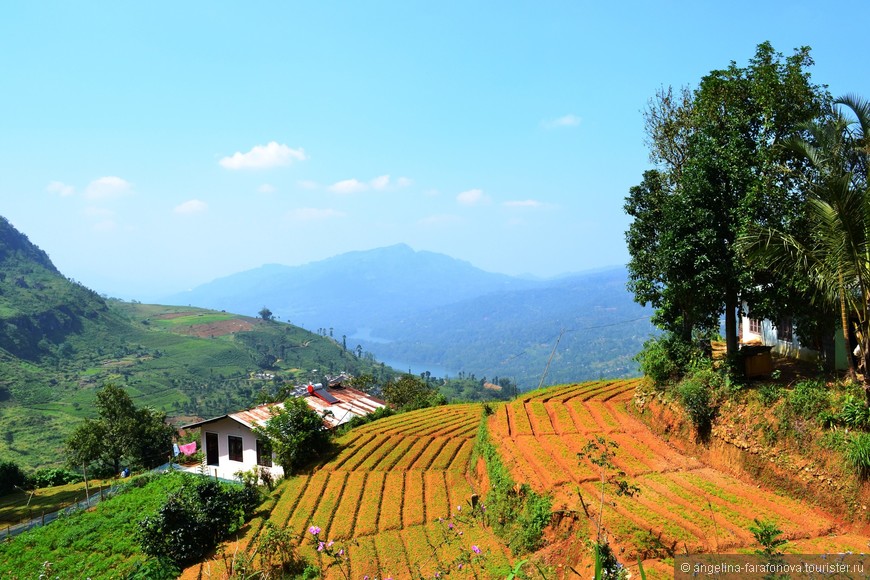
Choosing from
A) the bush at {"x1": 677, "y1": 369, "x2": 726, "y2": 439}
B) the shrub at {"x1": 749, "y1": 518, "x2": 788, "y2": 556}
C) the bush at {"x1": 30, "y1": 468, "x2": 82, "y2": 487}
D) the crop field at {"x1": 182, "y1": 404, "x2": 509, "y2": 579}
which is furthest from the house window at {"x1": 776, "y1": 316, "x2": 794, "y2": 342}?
the bush at {"x1": 30, "y1": 468, "x2": 82, "y2": 487}

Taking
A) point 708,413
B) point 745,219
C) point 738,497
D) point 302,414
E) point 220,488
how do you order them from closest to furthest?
point 738,497 < point 745,219 < point 708,413 < point 220,488 < point 302,414

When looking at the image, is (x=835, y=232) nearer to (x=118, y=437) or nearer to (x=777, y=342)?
(x=777, y=342)

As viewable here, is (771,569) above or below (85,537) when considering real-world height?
above

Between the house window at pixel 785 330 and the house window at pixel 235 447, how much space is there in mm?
25548

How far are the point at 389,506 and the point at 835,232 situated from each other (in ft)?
51.5

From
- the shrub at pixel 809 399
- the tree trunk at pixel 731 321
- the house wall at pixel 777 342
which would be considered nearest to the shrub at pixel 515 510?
the shrub at pixel 809 399

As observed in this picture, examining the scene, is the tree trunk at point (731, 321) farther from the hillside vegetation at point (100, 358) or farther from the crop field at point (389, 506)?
the hillside vegetation at point (100, 358)

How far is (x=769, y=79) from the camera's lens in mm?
16797

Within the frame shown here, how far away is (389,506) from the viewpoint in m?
19.6

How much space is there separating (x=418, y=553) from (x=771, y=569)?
35.6 ft

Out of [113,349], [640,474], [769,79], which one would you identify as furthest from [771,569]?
[113,349]

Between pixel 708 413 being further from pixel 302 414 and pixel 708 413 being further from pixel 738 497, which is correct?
pixel 302 414

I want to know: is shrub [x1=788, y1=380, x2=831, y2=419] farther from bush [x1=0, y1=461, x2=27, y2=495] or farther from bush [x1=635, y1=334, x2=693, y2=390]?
bush [x1=0, y1=461, x2=27, y2=495]

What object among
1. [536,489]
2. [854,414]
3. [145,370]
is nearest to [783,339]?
[854,414]
